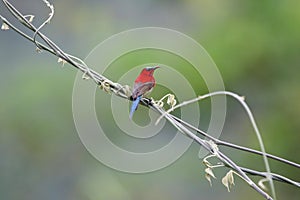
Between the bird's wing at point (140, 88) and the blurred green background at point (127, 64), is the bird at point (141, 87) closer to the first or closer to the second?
the bird's wing at point (140, 88)

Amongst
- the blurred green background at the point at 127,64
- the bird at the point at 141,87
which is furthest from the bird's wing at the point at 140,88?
the blurred green background at the point at 127,64

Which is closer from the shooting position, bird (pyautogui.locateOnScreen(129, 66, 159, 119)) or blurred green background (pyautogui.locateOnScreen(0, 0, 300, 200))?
bird (pyautogui.locateOnScreen(129, 66, 159, 119))

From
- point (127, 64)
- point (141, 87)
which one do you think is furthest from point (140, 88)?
point (127, 64)

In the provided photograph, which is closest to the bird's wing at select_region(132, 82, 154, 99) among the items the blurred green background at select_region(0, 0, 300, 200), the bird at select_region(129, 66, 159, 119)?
the bird at select_region(129, 66, 159, 119)

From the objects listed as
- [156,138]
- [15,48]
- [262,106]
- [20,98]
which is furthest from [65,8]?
[262,106]

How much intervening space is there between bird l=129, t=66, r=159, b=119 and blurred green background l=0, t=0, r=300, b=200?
220 centimetres

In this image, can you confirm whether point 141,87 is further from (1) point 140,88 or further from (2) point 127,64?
(2) point 127,64

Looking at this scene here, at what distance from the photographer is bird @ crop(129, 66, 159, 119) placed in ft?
3.12

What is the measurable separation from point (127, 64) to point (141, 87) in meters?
2.29

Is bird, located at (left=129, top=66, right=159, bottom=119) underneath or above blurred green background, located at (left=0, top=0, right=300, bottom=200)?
underneath

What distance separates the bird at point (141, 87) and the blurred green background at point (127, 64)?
2.20 meters

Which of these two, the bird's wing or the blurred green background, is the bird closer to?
the bird's wing

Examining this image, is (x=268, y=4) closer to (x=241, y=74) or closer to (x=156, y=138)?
(x=241, y=74)

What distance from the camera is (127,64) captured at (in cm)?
326
